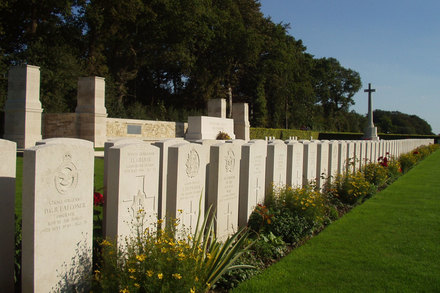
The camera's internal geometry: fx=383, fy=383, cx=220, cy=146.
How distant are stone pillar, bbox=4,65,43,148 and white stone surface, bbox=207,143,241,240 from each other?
12.2 meters

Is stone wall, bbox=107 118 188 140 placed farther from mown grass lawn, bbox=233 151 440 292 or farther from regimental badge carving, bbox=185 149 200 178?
regimental badge carving, bbox=185 149 200 178

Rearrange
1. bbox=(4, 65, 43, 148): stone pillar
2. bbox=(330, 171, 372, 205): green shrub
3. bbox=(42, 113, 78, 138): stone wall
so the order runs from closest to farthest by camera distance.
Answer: bbox=(330, 171, 372, 205): green shrub, bbox=(4, 65, 43, 148): stone pillar, bbox=(42, 113, 78, 138): stone wall

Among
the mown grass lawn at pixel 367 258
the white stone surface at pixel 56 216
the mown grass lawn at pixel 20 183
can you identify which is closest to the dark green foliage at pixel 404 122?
the mown grass lawn at pixel 20 183

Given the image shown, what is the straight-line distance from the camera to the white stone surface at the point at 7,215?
9.66ft

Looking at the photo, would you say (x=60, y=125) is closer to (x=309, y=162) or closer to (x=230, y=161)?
(x=309, y=162)

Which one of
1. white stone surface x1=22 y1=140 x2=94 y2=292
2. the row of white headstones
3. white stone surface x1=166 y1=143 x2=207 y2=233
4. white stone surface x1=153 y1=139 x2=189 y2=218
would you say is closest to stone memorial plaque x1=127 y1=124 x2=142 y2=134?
the row of white headstones

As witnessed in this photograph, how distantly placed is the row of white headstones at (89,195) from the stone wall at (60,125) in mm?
14274

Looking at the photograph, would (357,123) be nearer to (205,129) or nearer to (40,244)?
(205,129)

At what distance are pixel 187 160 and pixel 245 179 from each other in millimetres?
1395

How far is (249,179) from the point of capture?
532 centimetres

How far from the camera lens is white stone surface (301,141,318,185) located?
7.39 meters

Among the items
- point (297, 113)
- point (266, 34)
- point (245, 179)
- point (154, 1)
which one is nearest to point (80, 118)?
point (154, 1)

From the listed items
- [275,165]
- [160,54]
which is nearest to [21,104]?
[275,165]

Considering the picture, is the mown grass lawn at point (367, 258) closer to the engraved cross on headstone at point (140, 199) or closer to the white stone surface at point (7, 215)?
the engraved cross on headstone at point (140, 199)
